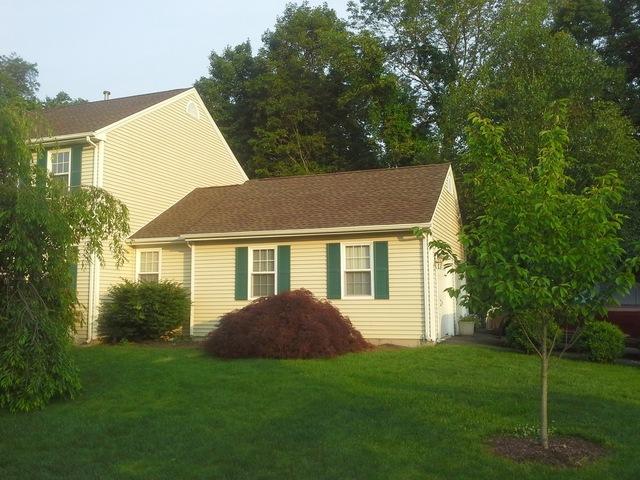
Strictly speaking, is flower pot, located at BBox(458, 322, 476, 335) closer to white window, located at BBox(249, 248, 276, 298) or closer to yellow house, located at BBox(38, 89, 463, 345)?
yellow house, located at BBox(38, 89, 463, 345)

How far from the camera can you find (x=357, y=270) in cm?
1558

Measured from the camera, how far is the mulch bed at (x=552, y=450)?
6.23m

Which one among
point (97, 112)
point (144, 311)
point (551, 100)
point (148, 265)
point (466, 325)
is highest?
point (551, 100)

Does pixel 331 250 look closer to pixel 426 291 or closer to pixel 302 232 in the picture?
pixel 302 232

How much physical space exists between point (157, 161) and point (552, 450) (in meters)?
16.0

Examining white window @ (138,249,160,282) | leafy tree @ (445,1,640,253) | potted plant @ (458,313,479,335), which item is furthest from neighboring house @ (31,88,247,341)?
potted plant @ (458,313,479,335)

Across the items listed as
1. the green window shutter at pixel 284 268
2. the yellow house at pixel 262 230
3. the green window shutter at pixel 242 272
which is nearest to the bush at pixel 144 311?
the yellow house at pixel 262 230

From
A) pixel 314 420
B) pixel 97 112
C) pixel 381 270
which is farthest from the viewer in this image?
pixel 97 112

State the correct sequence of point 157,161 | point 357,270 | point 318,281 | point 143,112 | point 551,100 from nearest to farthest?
point 357,270
point 318,281
point 143,112
point 157,161
point 551,100

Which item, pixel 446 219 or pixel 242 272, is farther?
pixel 446 219

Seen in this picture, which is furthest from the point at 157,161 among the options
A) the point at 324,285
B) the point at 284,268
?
the point at 324,285

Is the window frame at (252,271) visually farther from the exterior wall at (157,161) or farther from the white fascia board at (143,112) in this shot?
the white fascia board at (143,112)

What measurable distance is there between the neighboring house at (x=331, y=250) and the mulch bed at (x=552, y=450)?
7.46 m

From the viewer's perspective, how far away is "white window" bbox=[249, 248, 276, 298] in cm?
1638
